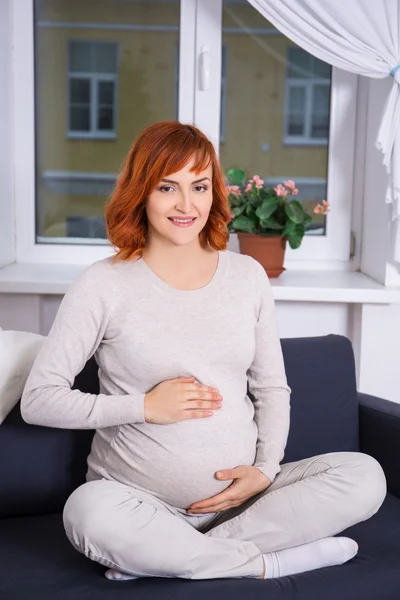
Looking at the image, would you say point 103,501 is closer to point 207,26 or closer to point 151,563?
point 151,563

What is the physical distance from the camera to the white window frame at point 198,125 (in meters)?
3.06

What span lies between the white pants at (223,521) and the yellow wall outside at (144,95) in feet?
5.06

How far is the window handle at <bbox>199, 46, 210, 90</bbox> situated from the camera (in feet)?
9.98

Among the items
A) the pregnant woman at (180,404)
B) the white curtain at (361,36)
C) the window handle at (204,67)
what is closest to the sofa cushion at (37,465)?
the pregnant woman at (180,404)

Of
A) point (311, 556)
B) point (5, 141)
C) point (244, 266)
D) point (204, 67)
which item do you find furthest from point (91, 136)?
point (311, 556)

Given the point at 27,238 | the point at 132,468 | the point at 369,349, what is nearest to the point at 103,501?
the point at 132,468

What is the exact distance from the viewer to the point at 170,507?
6.06 ft

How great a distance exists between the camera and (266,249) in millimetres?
2863

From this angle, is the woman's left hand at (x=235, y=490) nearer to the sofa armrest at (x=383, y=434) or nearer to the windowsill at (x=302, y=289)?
the sofa armrest at (x=383, y=434)

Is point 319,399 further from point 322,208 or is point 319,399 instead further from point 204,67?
point 204,67

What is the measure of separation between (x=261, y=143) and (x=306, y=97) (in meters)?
0.23

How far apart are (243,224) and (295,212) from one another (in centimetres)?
18

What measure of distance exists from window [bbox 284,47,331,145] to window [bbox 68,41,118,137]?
2.12 ft

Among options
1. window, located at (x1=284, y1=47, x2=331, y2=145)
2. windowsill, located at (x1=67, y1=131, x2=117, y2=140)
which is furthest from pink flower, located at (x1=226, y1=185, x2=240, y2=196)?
windowsill, located at (x1=67, y1=131, x2=117, y2=140)
